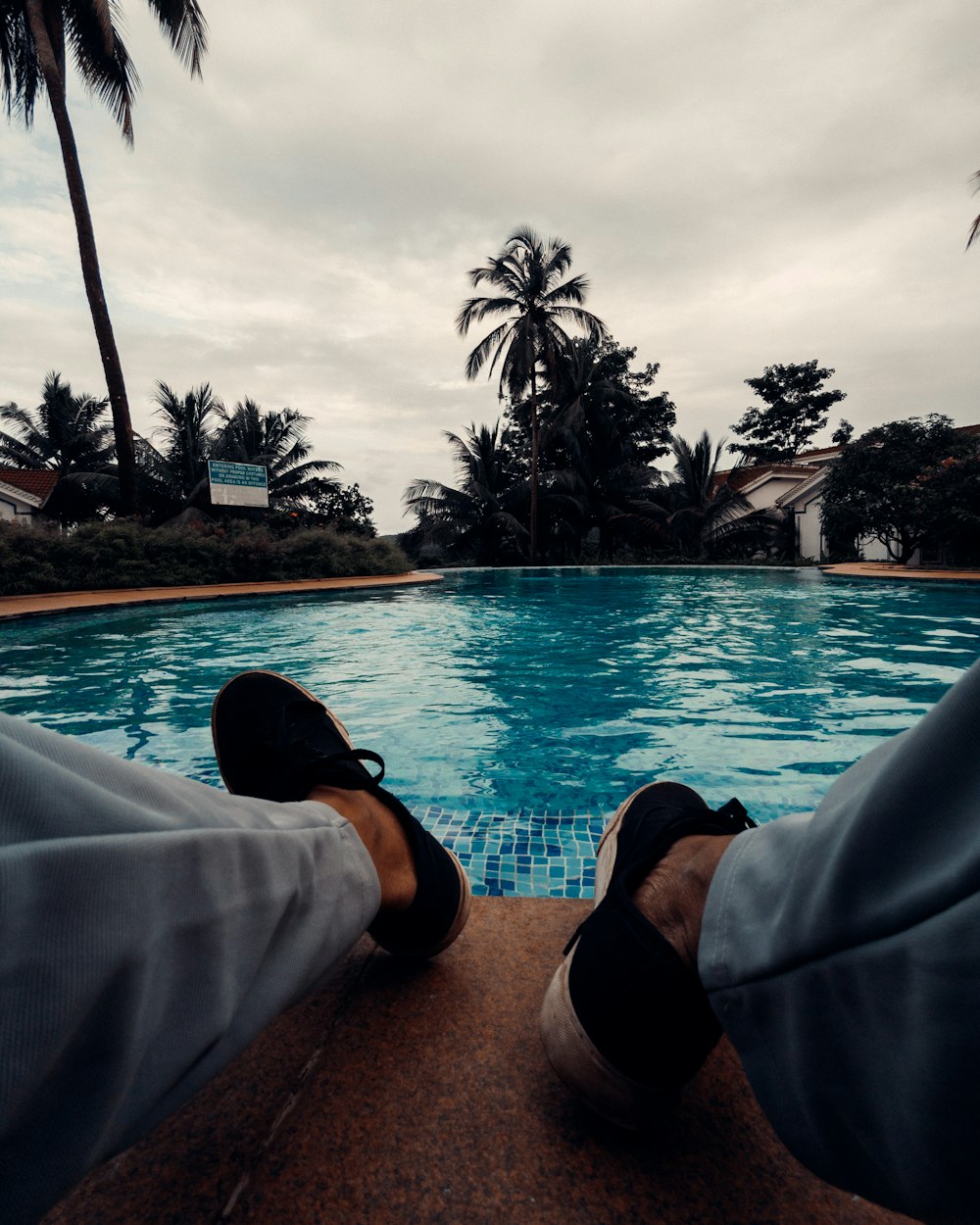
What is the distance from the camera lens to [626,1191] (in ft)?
1.95

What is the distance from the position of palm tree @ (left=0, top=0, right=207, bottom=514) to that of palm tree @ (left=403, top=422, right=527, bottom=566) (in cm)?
914

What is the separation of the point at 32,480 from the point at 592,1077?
24.9m

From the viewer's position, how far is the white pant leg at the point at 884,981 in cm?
41

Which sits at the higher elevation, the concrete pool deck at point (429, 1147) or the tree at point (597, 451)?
the tree at point (597, 451)

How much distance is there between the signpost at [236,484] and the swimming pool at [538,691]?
6.00 metres

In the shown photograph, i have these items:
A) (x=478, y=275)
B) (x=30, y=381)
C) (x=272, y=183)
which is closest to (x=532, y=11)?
(x=272, y=183)

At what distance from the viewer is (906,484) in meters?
12.8

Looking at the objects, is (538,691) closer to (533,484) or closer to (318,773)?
(318,773)

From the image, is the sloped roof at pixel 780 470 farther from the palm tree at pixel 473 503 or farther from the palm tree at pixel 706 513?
the palm tree at pixel 473 503

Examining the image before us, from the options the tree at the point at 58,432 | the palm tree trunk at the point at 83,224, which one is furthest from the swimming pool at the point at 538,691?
the tree at the point at 58,432

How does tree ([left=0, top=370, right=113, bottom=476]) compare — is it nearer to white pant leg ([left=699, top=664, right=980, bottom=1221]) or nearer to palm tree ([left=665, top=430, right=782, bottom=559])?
palm tree ([left=665, top=430, right=782, bottom=559])

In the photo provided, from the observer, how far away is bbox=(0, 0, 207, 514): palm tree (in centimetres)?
1005

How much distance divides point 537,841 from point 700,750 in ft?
4.44

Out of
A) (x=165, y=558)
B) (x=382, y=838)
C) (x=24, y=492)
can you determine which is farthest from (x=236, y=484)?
(x=382, y=838)
